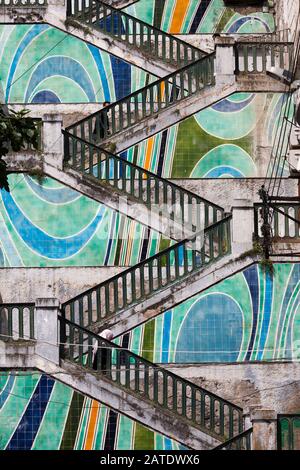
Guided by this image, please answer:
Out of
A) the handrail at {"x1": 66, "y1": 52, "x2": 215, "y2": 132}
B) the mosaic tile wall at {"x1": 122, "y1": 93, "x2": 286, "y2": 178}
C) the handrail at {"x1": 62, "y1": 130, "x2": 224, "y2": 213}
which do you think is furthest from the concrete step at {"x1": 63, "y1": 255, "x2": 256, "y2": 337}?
the handrail at {"x1": 66, "y1": 52, "x2": 215, "y2": 132}

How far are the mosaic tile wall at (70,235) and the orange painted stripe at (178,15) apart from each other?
6.44m

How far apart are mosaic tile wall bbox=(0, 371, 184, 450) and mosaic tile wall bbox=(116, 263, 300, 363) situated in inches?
78.3

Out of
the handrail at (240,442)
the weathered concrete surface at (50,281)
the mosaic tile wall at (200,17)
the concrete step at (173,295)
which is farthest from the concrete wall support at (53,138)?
the handrail at (240,442)

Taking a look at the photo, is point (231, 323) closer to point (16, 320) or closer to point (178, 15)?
point (16, 320)

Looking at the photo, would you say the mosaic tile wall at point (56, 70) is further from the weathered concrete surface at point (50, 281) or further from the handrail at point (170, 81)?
the weathered concrete surface at point (50, 281)

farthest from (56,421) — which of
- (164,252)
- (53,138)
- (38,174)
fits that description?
(53,138)

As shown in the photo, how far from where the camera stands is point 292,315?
4984 centimetres

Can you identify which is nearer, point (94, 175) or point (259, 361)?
point (259, 361)

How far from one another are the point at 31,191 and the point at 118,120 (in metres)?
2.82

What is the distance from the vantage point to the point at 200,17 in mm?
58188

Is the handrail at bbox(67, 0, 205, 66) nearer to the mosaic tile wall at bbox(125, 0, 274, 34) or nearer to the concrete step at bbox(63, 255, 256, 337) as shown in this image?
the mosaic tile wall at bbox(125, 0, 274, 34)

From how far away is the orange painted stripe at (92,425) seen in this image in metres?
48.3
